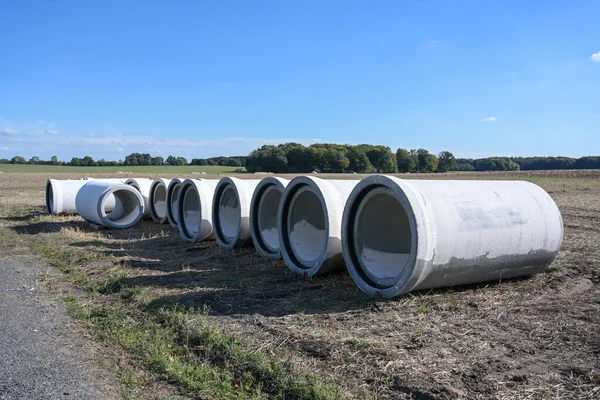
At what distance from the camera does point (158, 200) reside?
15.7 metres

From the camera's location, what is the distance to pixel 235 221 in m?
11.5

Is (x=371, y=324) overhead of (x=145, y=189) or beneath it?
beneath

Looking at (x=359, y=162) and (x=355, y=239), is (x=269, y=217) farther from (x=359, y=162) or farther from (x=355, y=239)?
(x=359, y=162)

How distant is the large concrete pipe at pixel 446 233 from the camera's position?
6.11 metres

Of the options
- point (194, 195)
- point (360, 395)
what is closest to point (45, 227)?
point (194, 195)

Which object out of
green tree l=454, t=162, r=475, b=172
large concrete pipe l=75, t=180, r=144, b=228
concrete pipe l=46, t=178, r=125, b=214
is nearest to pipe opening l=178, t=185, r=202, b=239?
large concrete pipe l=75, t=180, r=144, b=228

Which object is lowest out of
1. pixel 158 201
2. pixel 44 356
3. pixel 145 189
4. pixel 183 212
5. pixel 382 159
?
pixel 44 356

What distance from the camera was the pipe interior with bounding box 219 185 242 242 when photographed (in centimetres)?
1116

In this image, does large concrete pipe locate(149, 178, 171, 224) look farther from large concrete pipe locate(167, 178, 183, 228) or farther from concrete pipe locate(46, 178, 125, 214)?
concrete pipe locate(46, 178, 125, 214)

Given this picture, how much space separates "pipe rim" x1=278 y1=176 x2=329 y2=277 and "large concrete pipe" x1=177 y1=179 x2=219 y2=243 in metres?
3.08

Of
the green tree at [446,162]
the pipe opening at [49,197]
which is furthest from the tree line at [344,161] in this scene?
the pipe opening at [49,197]

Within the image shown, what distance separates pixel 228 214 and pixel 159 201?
4885 millimetres

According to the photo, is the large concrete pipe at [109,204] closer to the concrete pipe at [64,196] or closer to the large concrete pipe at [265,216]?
the concrete pipe at [64,196]

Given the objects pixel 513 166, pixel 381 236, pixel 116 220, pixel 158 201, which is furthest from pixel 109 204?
pixel 513 166
